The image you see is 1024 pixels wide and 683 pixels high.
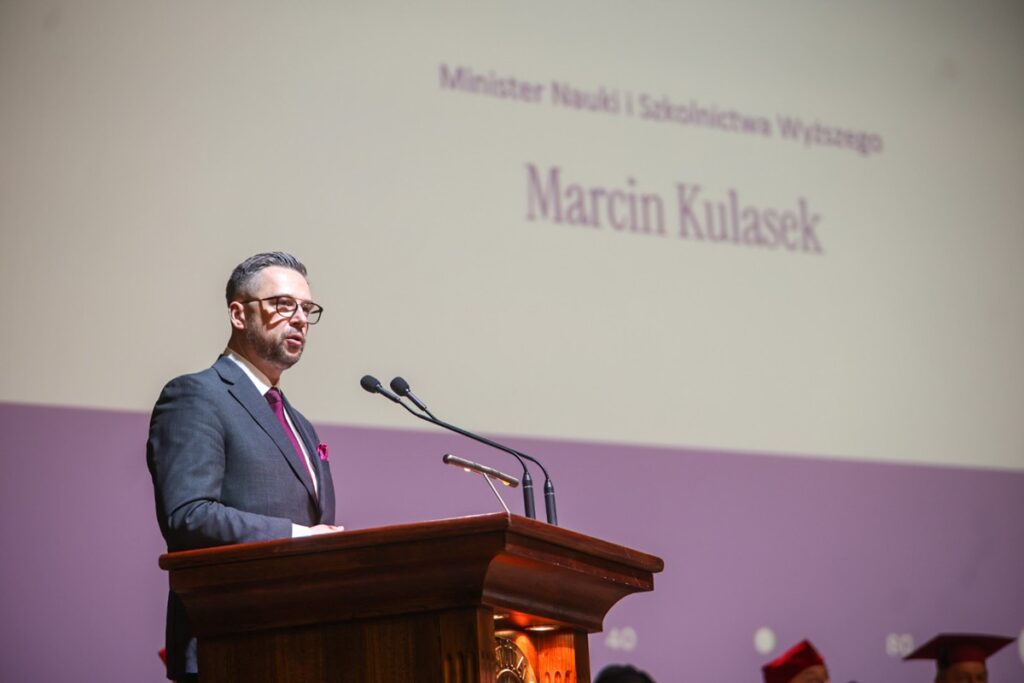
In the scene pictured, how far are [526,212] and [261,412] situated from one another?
2.18m

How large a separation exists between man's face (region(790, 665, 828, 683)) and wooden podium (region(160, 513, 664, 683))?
2.76 meters

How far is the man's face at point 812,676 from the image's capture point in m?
4.74

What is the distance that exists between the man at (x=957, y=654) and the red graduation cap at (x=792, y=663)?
1.53ft

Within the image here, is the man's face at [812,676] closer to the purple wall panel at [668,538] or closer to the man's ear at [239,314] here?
the purple wall panel at [668,538]

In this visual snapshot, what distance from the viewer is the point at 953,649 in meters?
5.02

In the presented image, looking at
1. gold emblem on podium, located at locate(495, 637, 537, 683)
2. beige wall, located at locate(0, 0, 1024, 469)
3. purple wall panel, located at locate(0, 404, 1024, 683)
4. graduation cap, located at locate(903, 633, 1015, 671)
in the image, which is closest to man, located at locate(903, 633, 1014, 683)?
graduation cap, located at locate(903, 633, 1015, 671)

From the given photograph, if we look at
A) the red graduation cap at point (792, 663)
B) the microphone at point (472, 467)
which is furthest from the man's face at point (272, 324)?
the red graduation cap at point (792, 663)

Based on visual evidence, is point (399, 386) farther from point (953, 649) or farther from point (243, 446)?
point (953, 649)

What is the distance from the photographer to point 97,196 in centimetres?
396

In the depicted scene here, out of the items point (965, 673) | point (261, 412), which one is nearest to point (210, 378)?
point (261, 412)

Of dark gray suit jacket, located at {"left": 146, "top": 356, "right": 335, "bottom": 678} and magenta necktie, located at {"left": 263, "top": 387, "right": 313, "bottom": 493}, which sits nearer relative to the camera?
dark gray suit jacket, located at {"left": 146, "top": 356, "right": 335, "bottom": 678}

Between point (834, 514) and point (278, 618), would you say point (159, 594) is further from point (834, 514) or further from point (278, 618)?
point (834, 514)

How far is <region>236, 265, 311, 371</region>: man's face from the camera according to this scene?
271cm

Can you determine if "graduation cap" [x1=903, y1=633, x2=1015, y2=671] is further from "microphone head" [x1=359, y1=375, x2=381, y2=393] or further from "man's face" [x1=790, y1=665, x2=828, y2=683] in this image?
"microphone head" [x1=359, y1=375, x2=381, y2=393]
